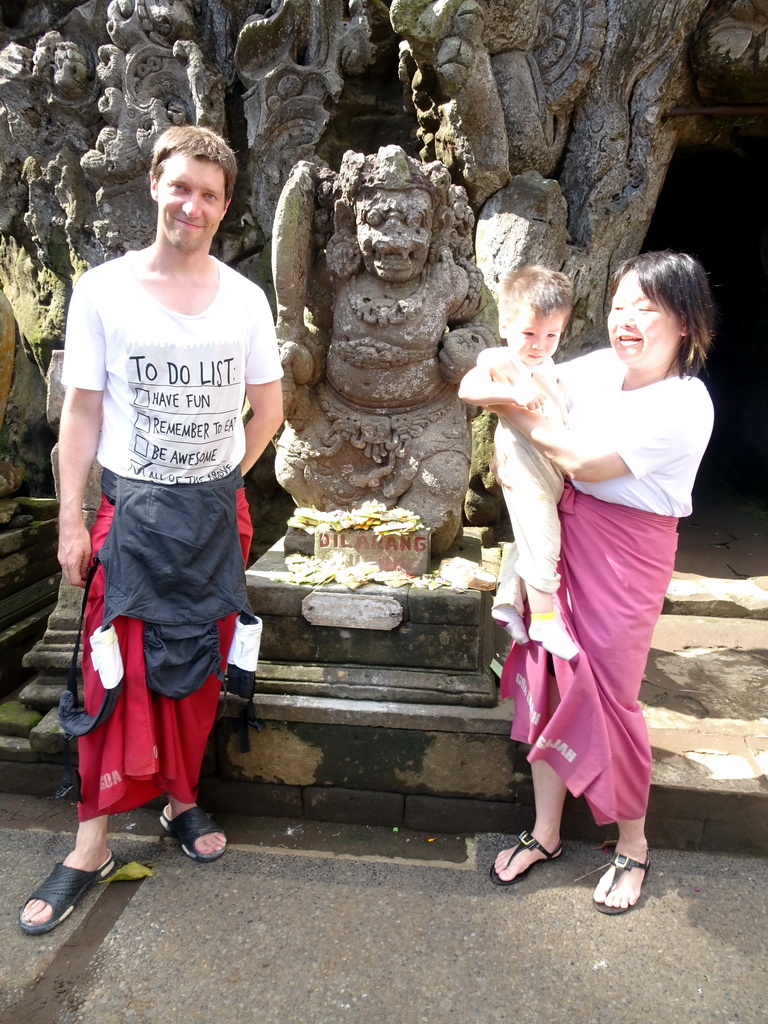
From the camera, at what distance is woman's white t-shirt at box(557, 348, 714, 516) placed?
1768mm

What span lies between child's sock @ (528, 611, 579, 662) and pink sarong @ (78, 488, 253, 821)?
92 cm

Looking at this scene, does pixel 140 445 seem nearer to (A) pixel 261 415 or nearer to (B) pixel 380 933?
(A) pixel 261 415

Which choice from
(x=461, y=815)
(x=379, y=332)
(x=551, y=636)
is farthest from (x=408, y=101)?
(x=461, y=815)

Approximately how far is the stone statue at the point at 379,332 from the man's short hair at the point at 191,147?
2.79 ft

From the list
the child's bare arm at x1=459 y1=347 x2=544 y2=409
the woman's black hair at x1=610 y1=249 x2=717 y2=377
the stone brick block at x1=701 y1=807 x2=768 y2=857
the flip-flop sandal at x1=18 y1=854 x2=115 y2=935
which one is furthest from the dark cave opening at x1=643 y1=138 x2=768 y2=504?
the flip-flop sandal at x1=18 y1=854 x2=115 y2=935

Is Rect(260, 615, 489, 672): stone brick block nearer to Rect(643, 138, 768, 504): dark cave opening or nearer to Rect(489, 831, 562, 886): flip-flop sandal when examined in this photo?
Rect(489, 831, 562, 886): flip-flop sandal

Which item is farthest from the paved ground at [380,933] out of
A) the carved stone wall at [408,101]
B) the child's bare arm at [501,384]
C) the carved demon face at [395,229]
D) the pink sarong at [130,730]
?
the carved stone wall at [408,101]

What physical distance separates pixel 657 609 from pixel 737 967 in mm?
980

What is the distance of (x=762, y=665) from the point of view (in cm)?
361

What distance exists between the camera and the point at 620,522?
6.30 ft

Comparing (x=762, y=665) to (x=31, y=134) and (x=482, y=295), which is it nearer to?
(x=482, y=295)

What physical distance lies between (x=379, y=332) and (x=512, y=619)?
128 cm

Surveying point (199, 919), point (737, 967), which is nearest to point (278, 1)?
point (199, 919)

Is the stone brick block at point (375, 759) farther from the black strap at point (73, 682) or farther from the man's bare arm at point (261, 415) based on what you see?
the man's bare arm at point (261, 415)
